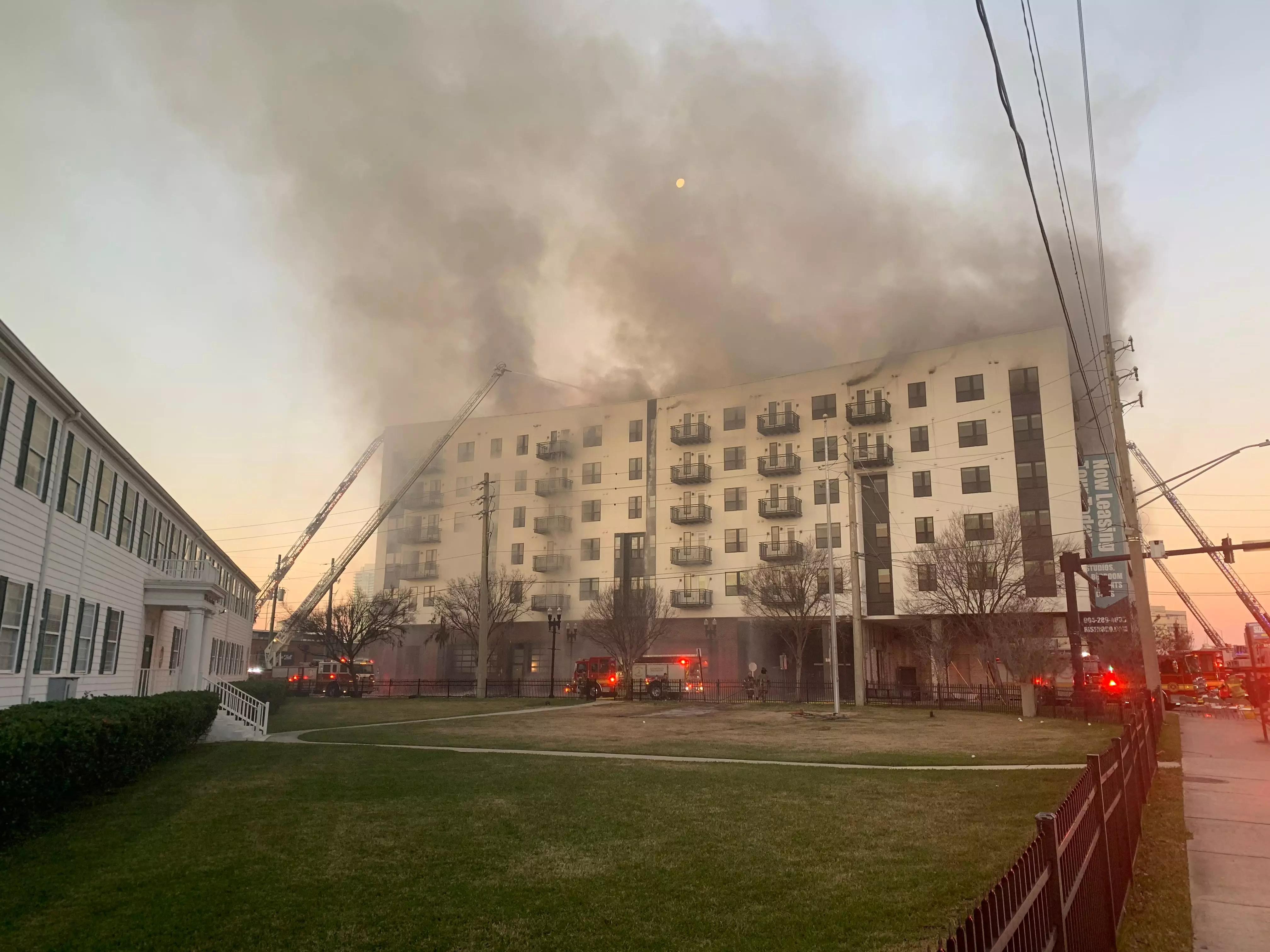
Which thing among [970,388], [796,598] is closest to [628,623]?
[796,598]

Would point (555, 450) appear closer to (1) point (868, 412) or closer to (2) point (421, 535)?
(2) point (421, 535)

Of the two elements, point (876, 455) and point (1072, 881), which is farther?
point (876, 455)

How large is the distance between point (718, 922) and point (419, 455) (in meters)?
91.7

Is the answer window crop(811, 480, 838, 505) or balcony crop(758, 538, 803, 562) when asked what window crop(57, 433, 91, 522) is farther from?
window crop(811, 480, 838, 505)

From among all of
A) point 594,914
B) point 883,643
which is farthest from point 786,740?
point 883,643

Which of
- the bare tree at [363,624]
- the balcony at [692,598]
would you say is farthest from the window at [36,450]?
the balcony at [692,598]

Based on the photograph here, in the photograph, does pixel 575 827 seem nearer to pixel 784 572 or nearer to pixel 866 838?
pixel 866 838

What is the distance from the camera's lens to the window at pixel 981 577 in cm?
4412

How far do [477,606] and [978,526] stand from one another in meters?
37.6

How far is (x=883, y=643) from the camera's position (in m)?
63.7

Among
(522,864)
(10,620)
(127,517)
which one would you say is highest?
(127,517)

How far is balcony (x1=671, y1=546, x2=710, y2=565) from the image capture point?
66250 mm

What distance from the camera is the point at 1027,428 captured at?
55.4 metres

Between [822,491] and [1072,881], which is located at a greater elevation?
[822,491]
